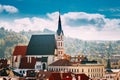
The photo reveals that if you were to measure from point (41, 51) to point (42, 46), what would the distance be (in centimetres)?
51

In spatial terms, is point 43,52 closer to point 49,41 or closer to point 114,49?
point 49,41

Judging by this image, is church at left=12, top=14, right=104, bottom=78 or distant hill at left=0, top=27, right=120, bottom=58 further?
distant hill at left=0, top=27, right=120, bottom=58

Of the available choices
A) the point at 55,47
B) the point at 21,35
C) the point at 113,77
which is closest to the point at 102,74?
the point at 113,77

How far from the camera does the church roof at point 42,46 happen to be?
170 feet

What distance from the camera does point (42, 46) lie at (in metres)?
52.2

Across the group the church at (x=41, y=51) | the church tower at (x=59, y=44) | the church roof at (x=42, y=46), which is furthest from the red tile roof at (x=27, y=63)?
the church tower at (x=59, y=44)

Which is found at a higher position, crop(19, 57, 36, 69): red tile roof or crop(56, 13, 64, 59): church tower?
crop(56, 13, 64, 59): church tower

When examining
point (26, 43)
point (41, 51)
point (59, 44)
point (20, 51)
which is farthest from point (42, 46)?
point (26, 43)

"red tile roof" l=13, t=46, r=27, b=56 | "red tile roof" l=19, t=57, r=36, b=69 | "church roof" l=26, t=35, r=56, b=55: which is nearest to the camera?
"red tile roof" l=19, t=57, r=36, b=69

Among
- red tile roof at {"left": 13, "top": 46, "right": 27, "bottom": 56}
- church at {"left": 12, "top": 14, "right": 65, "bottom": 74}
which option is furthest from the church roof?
red tile roof at {"left": 13, "top": 46, "right": 27, "bottom": 56}

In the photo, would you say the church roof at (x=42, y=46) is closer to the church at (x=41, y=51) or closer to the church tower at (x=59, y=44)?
the church at (x=41, y=51)

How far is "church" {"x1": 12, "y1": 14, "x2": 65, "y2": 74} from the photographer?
49.6 meters

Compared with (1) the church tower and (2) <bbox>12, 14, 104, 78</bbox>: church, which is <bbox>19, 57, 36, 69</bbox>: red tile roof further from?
(1) the church tower

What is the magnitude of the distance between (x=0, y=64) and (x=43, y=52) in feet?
25.7
